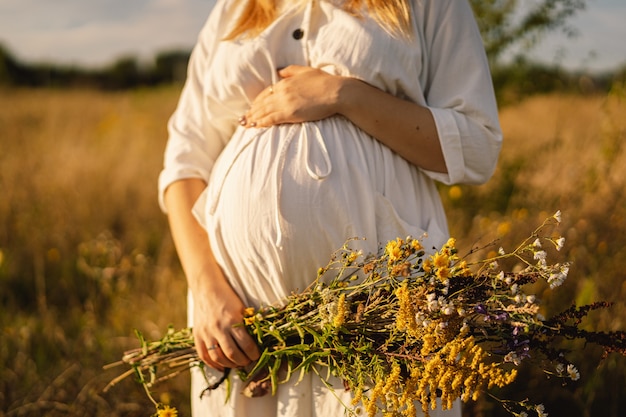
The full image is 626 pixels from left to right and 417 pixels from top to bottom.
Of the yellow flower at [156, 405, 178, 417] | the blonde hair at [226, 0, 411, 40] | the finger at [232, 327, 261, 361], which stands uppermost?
the blonde hair at [226, 0, 411, 40]

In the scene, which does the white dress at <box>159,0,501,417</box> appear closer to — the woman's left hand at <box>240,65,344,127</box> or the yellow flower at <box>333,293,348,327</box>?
the woman's left hand at <box>240,65,344,127</box>

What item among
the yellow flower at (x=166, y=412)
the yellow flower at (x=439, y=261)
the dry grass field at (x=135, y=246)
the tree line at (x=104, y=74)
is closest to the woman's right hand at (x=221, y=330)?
the yellow flower at (x=166, y=412)

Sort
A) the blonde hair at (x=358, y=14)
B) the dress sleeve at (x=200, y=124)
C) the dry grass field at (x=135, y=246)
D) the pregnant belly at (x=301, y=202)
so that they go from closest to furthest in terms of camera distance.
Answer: the pregnant belly at (x=301, y=202), the blonde hair at (x=358, y=14), the dress sleeve at (x=200, y=124), the dry grass field at (x=135, y=246)

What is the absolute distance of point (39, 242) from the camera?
15.5 ft

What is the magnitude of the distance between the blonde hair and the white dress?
34 mm

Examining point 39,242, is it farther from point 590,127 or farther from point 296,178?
point 590,127

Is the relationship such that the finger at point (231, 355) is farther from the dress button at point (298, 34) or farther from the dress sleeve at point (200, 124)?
the dress button at point (298, 34)

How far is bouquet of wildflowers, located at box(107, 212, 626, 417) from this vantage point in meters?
1.31

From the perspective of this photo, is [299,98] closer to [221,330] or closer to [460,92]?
[460,92]

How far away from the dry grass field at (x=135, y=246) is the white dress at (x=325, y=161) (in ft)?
4.37

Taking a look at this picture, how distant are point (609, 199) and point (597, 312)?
0.78 m

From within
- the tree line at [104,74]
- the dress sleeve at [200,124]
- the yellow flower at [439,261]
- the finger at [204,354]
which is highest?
the dress sleeve at [200,124]

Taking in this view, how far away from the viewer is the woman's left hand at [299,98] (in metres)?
1.65

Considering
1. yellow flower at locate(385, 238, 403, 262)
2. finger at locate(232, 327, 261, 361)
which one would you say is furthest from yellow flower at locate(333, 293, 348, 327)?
finger at locate(232, 327, 261, 361)
